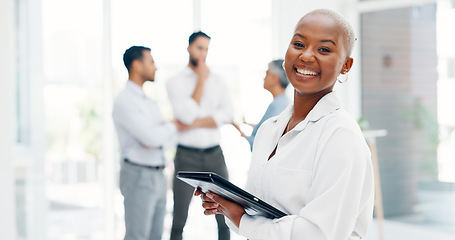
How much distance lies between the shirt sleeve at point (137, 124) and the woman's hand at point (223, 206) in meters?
1.99

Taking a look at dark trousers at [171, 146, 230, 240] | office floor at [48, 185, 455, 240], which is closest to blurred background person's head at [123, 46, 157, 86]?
dark trousers at [171, 146, 230, 240]

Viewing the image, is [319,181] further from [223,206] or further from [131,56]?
Result: [131,56]

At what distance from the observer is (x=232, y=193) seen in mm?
1202

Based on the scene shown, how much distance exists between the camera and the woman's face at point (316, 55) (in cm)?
120

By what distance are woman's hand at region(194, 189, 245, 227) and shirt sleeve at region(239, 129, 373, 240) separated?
0.17m

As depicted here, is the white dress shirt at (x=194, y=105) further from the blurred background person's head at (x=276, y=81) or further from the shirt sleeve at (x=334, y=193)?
the shirt sleeve at (x=334, y=193)

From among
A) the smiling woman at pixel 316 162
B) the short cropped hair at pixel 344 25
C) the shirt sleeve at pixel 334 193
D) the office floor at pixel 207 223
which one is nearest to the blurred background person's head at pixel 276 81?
the office floor at pixel 207 223

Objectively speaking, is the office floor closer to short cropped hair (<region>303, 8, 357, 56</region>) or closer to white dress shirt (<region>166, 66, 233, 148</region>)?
white dress shirt (<region>166, 66, 233, 148</region>)

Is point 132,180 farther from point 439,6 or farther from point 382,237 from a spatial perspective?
point 439,6

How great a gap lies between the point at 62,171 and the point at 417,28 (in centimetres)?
363

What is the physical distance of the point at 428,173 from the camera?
5145mm

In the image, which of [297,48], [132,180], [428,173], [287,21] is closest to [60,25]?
[132,180]

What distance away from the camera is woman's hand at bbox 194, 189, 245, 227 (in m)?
1.32

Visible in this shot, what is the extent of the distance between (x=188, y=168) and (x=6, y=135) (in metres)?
1.23
